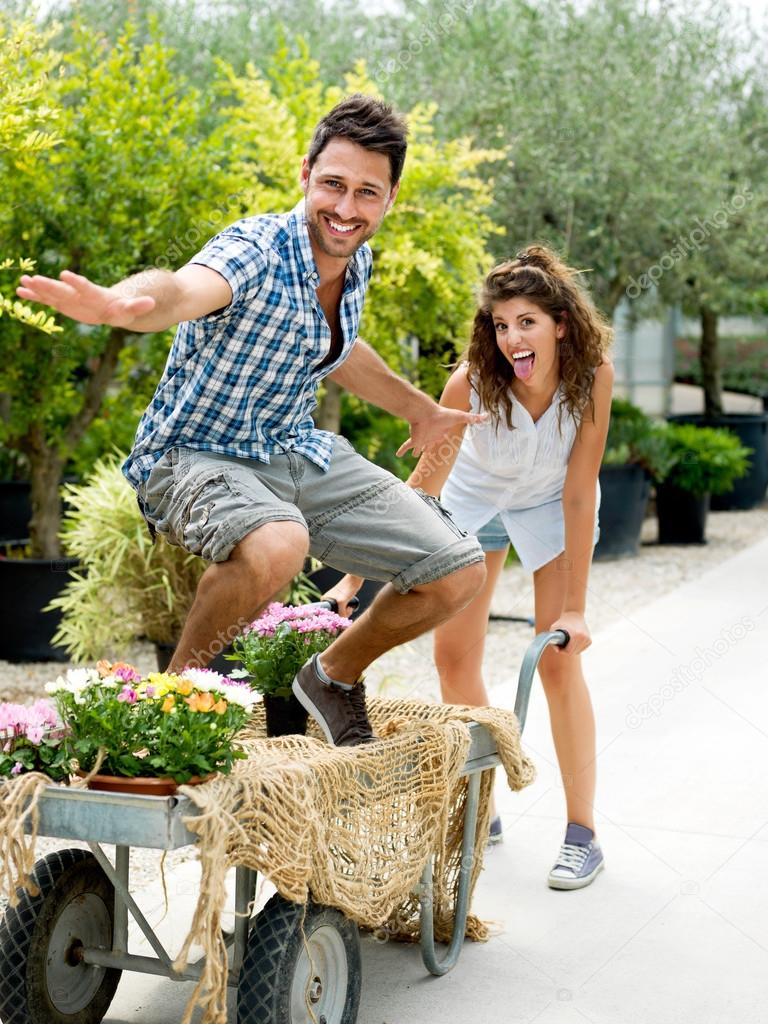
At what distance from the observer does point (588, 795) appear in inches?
146

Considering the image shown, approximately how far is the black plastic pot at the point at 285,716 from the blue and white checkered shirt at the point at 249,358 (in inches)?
23.2

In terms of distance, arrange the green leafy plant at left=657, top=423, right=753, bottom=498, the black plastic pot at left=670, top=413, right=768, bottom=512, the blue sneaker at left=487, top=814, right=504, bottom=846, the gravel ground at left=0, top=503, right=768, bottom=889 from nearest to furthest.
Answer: the blue sneaker at left=487, top=814, right=504, bottom=846 → the gravel ground at left=0, top=503, right=768, bottom=889 → the green leafy plant at left=657, top=423, right=753, bottom=498 → the black plastic pot at left=670, top=413, right=768, bottom=512

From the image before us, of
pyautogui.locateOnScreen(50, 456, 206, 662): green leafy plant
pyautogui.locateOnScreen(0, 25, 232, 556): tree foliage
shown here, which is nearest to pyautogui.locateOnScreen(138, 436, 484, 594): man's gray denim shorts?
pyautogui.locateOnScreen(50, 456, 206, 662): green leafy plant

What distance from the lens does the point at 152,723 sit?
240 cm

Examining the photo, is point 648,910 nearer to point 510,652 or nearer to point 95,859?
point 95,859

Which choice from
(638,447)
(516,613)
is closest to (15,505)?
(516,613)

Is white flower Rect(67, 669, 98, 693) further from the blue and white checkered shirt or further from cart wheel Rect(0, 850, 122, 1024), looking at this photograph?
the blue and white checkered shirt

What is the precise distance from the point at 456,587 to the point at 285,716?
0.54 m

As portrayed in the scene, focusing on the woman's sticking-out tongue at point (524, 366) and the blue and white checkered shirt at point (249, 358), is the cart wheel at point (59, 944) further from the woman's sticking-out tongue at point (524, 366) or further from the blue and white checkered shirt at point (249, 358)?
the woman's sticking-out tongue at point (524, 366)

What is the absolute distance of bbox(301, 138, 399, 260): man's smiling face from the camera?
2.92 meters

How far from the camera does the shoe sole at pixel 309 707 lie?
9.66ft

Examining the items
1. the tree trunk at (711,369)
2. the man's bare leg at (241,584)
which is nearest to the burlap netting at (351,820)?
the man's bare leg at (241,584)

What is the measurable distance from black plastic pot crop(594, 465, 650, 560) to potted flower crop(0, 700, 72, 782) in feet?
23.9

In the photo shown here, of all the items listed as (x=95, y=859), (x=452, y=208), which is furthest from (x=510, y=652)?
(x=95, y=859)
